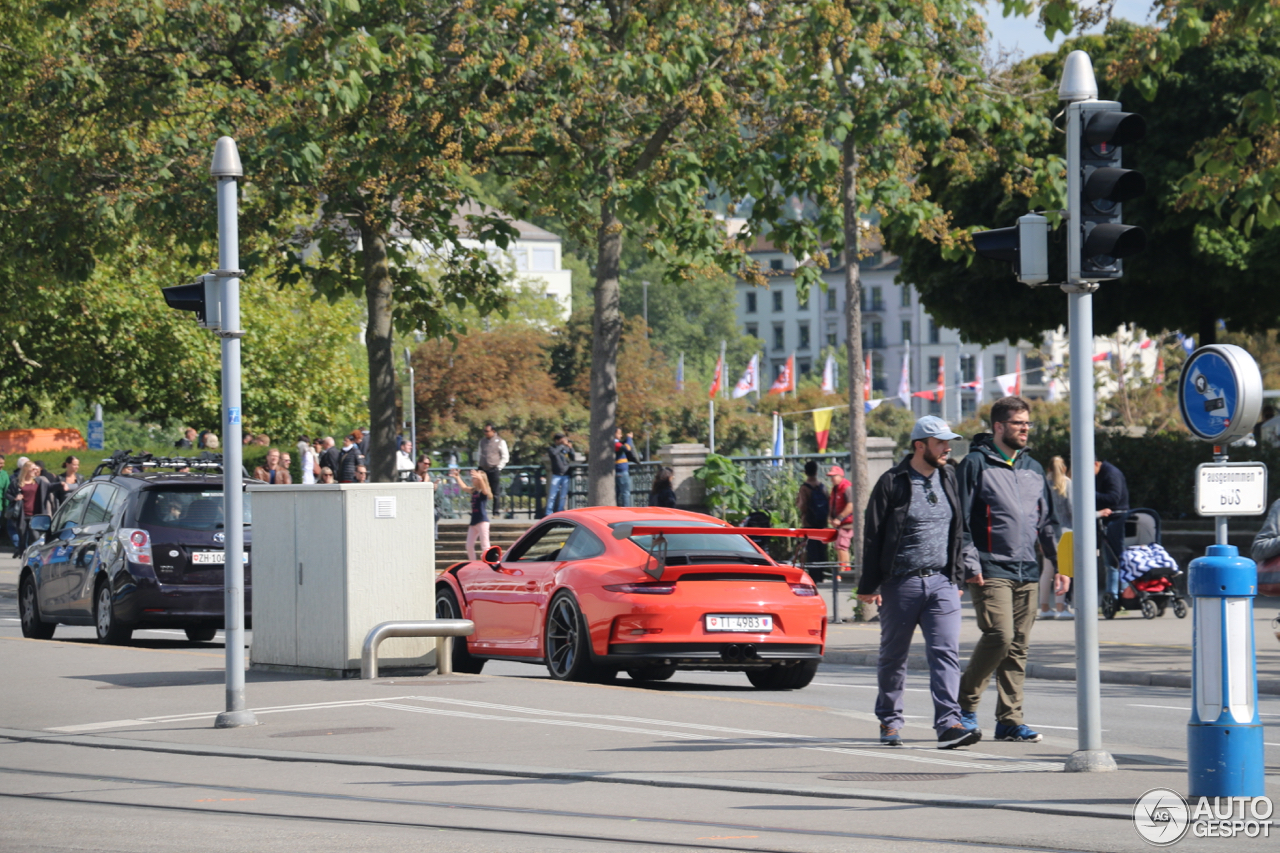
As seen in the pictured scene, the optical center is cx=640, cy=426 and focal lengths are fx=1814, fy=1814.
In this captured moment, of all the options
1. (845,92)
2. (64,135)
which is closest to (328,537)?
(845,92)

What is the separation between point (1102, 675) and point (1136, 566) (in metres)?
5.25

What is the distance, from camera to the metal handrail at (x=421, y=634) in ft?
43.7

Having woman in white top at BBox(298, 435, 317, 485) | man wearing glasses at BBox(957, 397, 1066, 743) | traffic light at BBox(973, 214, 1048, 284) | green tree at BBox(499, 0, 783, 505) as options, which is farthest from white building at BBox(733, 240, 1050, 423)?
traffic light at BBox(973, 214, 1048, 284)

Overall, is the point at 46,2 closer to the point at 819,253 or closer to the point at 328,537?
the point at 819,253

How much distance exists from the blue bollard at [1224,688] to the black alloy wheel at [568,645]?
6.43 m

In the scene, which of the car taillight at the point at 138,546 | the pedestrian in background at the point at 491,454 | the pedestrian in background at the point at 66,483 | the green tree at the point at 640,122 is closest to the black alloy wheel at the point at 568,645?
the car taillight at the point at 138,546

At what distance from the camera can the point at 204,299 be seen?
36.4 feet

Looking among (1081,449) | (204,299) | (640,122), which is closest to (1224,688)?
(1081,449)

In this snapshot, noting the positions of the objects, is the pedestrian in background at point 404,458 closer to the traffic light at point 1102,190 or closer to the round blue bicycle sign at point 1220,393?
the traffic light at point 1102,190

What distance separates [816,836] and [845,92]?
1431cm

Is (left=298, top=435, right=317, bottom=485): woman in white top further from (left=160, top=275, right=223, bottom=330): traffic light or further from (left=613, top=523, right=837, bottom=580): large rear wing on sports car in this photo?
(left=160, top=275, right=223, bottom=330): traffic light

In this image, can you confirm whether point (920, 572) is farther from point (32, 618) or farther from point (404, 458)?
point (404, 458)

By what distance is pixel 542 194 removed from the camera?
2342 cm

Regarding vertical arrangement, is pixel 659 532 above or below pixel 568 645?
above
